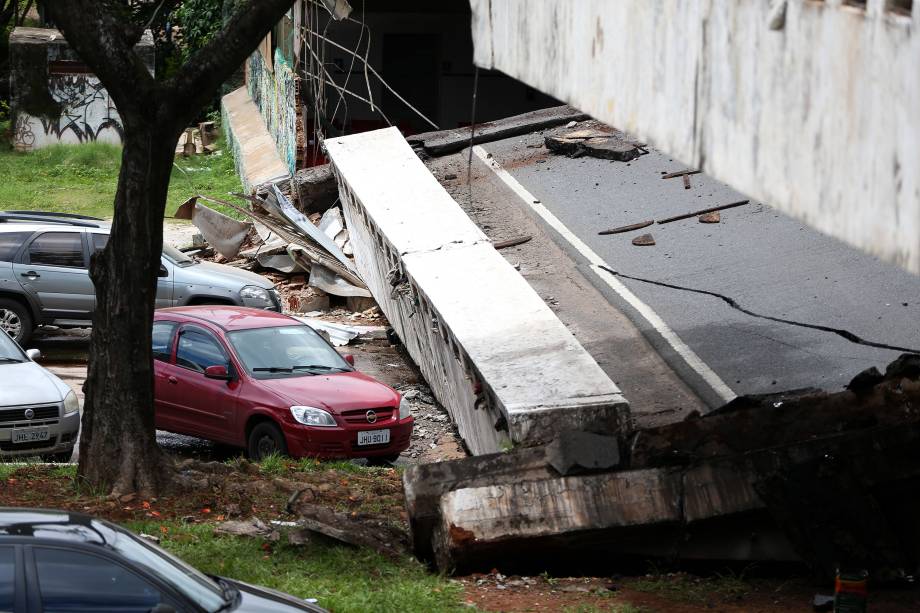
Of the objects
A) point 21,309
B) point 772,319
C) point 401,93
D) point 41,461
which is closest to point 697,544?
point 772,319

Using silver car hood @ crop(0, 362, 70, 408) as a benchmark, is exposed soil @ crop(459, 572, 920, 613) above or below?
below

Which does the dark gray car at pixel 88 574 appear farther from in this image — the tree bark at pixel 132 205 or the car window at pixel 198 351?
the car window at pixel 198 351

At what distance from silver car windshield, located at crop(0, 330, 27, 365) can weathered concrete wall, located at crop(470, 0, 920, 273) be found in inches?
300

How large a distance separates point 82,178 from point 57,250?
46.4 ft

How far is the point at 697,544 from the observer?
8766 mm

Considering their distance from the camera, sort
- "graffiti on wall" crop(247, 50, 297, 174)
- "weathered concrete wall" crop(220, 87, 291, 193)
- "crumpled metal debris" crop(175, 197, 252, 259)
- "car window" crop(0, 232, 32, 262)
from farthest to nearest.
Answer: "weathered concrete wall" crop(220, 87, 291, 193)
"graffiti on wall" crop(247, 50, 297, 174)
"crumpled metal debris" crop(175, 197, 252, 259)
"car window" crop(0, 232, 32, 262)

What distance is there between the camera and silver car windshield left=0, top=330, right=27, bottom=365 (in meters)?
13.5

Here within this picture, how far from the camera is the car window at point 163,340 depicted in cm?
1405

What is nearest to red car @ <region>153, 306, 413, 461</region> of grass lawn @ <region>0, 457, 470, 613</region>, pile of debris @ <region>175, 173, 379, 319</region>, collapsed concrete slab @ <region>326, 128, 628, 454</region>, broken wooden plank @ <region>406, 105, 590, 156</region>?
grass lawn @ <region>0, 457, 470, 613</region>

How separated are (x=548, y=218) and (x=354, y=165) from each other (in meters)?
4.31

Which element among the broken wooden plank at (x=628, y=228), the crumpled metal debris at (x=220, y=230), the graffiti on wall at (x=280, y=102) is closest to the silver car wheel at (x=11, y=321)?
the crumpled metal debris at (x=220, y=230)

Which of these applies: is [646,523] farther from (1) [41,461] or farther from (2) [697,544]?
(1) [41,461]

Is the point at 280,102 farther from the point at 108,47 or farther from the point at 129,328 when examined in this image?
the point at 129,328

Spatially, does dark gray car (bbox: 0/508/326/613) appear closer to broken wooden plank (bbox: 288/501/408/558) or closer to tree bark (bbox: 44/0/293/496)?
broken wooden plank (bbox: 288/501/408/558)
